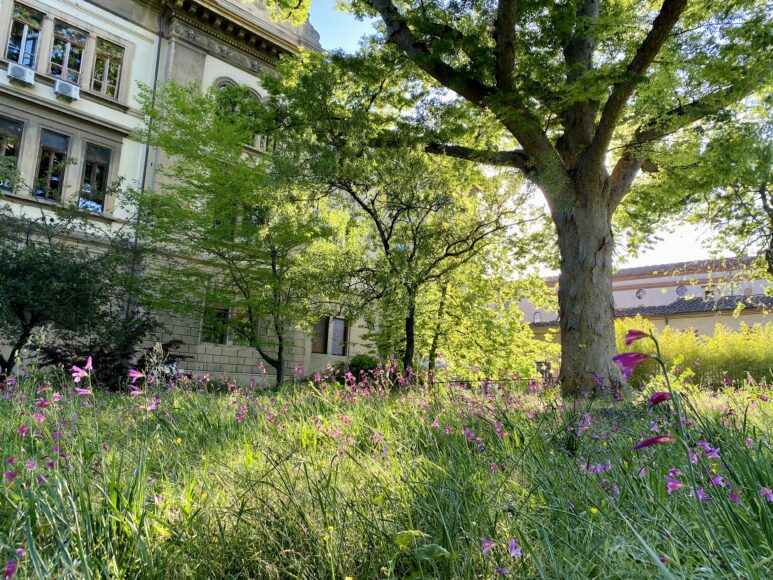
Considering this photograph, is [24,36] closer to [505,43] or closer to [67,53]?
[67,53]

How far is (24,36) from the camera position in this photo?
16.5 m

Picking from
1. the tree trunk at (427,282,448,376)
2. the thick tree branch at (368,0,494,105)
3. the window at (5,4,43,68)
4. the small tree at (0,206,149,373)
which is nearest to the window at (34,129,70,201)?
the window at (5,4,43,68)

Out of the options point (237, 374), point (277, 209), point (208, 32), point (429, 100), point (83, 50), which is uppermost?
point (208, 32)

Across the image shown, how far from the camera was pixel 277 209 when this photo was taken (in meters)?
11.6

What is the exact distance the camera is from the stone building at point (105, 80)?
16203 mm

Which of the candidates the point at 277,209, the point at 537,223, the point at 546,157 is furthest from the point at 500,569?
the point at 537,223

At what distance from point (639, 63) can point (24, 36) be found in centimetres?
1827

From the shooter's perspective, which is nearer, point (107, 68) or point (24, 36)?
point (24, 36)

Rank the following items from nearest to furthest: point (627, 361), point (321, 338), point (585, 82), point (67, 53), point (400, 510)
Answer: point (627, 361), point (400, 510), point (585, 82), point (67, 53), point (321, 338)

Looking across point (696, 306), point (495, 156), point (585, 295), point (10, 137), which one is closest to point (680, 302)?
point (696, 306)

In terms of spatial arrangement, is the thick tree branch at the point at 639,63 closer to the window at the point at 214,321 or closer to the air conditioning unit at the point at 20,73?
the window at the point at 214,321

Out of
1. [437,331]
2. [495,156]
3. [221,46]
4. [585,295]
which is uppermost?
[221,46]

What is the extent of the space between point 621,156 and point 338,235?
25.6 feet

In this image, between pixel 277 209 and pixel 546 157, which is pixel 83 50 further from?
pixel 546 157
